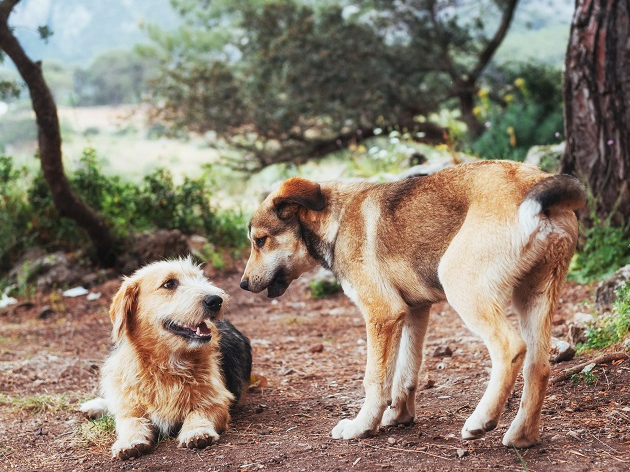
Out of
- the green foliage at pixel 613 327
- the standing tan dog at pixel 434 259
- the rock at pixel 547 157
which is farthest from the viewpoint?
the rock at pixel 547 157

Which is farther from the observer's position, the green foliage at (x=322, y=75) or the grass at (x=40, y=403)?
the green foliage at (x=322, y=75)

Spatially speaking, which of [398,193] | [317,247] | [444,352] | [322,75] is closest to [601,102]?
[444,352]

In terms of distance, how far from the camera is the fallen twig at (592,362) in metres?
4.80

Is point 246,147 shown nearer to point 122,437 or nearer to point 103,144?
point 122,437

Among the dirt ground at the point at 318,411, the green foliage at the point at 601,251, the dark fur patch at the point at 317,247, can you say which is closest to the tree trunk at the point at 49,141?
the dirt ground at the point at 318,411

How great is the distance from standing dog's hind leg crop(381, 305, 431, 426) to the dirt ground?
4.2 inches

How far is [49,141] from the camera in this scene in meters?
9.68

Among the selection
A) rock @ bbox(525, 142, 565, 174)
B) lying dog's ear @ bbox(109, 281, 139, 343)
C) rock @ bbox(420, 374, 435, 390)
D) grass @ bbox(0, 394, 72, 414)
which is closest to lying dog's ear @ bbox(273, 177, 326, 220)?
lying dog's ear @ bbox(109, 281, 139, 343)

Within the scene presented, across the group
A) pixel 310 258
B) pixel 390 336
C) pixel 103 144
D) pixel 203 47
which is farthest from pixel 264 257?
pixel 103 144

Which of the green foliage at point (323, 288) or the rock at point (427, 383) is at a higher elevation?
the rock at point (427, 383)

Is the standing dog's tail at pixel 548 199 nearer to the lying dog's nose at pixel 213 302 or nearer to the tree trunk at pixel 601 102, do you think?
the lying dog's nose at pixel 213 302

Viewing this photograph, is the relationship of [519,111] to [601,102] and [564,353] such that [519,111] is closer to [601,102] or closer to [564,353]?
[601,102]

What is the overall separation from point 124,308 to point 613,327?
3.66 meters

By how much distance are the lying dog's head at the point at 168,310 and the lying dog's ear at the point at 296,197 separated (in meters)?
0.72
